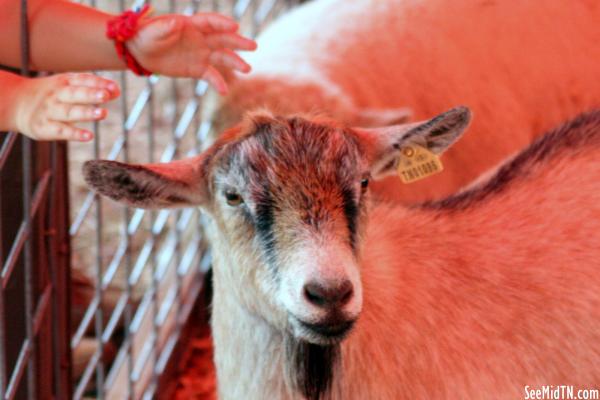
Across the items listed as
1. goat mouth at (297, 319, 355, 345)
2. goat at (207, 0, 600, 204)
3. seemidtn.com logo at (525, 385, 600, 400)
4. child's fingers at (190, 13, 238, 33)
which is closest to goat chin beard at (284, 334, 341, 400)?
goat mouth at (297, 319, 355, 345)

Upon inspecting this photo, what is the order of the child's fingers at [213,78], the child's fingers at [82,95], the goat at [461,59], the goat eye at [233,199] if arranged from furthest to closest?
the goat at [461,59]
the child's fingers at [213,78]
the goat eye at [233,199]
the child's fingers at [82,95]

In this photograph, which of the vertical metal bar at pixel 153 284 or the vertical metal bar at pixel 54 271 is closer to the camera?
the vertical metal bar at pixel 54 271

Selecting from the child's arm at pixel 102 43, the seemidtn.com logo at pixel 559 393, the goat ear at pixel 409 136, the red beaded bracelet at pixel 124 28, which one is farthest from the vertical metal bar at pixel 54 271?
Answer: the seemidtn.com logo at pixel 559 393

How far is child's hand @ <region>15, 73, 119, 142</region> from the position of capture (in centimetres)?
206

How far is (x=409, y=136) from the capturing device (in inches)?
96.2

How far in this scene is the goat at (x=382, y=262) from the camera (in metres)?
2.19

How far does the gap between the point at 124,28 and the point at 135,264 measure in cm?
225

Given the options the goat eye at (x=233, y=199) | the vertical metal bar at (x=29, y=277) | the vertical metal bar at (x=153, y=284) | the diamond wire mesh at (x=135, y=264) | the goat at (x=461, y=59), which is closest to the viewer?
the goat eye at (x=233, y=199)

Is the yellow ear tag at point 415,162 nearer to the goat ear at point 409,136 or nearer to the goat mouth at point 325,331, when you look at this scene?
the goat ear at point 409,136

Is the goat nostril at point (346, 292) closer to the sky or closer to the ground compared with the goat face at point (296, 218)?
closer to the ground

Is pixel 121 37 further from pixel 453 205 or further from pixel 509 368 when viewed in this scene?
pixel 509 368

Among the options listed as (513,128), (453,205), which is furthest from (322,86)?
(453,205)

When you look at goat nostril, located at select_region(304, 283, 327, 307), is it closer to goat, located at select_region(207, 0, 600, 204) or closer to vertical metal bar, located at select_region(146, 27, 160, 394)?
vertical metal bar, located at select_region(146, 27, 160, 394)

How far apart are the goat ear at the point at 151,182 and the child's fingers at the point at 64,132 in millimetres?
112
